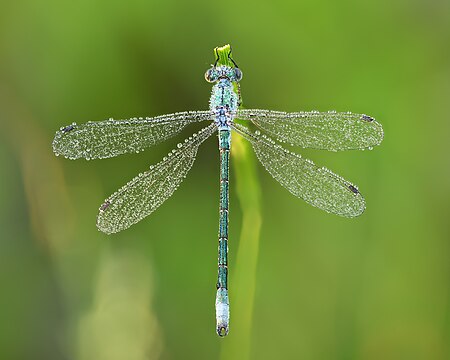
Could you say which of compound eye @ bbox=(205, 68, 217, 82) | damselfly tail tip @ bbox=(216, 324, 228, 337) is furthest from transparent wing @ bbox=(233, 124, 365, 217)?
damselfly tail tip @ bbox=(216, 324, 228, 337)

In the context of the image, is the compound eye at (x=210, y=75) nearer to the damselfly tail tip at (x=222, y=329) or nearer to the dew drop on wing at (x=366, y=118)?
the dew drop on wing at (x=366, y=118)

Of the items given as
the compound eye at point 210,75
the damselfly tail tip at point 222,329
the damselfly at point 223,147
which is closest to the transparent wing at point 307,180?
the damselfly at point 223,147

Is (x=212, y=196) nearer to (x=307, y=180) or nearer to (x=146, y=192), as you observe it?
(x=146, y=192)

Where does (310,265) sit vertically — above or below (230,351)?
above

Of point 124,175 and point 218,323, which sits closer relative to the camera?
point 218,323

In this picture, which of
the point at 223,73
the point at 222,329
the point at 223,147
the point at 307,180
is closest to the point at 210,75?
the point at 223,73

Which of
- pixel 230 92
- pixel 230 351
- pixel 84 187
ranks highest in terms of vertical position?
pixel 230 92
